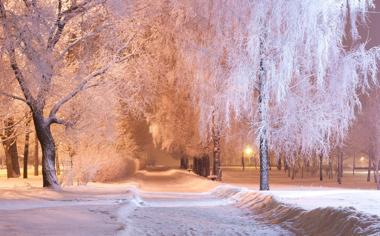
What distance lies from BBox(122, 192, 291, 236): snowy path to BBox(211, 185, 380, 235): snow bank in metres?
0.39

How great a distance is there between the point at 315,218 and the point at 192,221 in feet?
11.0

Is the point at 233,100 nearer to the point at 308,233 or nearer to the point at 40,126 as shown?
the point at 40,126

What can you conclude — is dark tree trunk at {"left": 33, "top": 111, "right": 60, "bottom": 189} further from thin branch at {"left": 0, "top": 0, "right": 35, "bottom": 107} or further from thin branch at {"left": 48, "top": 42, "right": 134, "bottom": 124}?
thin branch at {"left": 0, "top": 0, "right": 35, "bottom": 107}

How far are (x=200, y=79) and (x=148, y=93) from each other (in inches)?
104

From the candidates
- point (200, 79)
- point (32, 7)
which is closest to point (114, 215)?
point (32, 7)

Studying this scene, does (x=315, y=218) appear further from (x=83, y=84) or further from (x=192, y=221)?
(x=83, y=84)

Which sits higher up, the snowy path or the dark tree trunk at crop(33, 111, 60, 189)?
the dark tree trunk at crop(33, 111, 60, 189)

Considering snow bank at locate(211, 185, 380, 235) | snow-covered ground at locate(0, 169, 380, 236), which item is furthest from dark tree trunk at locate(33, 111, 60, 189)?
snow bank at locate(211, 185, 380, 235)

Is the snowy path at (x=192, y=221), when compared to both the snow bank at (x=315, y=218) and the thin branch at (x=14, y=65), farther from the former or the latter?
the thin branch at (x=14, y=65)

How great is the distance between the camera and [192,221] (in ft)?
44.1

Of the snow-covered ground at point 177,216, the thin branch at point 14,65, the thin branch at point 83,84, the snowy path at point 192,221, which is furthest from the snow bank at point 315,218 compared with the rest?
the thin branch at point 14,65

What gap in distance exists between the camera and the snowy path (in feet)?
38.7

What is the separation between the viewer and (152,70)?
21938 mm

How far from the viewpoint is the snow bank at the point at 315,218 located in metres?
9.38
